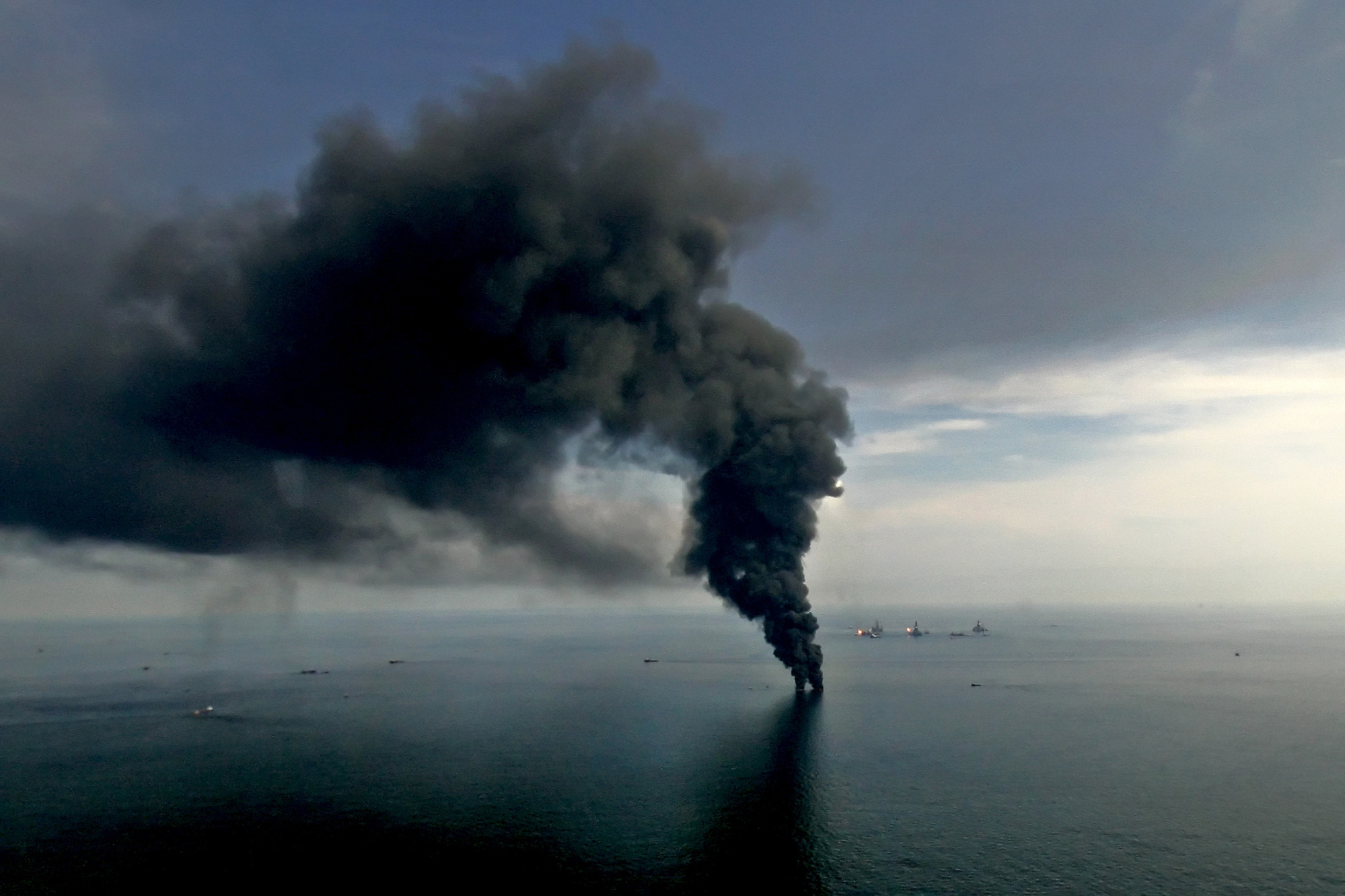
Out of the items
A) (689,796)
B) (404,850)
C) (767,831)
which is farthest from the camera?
(689,796)

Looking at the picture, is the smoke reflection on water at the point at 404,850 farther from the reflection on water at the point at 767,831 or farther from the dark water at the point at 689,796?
the dark water at the point at 689,796

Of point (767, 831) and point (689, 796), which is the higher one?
point (689, 796)

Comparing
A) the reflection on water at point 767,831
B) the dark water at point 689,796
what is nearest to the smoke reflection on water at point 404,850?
the reflection on water at point 767,831

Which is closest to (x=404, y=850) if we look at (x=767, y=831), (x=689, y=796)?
(x=689, y=796)

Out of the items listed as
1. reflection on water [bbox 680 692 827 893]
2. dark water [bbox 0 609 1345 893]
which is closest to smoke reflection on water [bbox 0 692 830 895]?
reflection on water [bbox 680 692 827 893]

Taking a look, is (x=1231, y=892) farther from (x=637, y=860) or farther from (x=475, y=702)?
(x=475, y=702)

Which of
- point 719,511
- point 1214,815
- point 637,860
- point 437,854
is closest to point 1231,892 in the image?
point 1214,815

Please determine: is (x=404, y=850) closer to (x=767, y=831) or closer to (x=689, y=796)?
(x=689, y=796)

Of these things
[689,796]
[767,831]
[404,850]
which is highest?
[404,850]

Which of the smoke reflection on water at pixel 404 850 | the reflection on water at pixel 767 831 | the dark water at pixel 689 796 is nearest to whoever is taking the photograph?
the smoke reflection on water at pixel 404 850

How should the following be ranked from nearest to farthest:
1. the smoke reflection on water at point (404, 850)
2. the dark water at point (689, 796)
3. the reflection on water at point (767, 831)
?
1. the smoke reflection on water at point (404, 850)
2. the reflection on water at point (767, 831)
3. the dark water at point (689, 796)

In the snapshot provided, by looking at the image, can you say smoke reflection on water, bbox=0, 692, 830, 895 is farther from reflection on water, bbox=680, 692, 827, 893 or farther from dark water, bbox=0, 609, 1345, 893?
dark water, bbox=0, 609, 1345, 893
